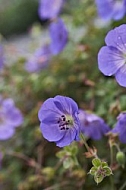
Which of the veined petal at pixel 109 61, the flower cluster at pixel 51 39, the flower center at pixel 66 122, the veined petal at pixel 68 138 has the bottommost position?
the veined petal at pixel 68 138

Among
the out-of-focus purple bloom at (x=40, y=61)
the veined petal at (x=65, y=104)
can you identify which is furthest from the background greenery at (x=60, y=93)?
the veined petal at (x=65, y=104)

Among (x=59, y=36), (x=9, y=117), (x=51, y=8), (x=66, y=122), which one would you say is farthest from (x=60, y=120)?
(x=51, y=8)

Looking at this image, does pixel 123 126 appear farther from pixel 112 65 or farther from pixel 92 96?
pixel 92 96

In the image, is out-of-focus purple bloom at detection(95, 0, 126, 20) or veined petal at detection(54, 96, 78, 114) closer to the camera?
veined petal at detection(54, 96, 78, 114)

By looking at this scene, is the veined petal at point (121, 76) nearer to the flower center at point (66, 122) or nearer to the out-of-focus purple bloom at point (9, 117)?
the flower center at point (66, 122)

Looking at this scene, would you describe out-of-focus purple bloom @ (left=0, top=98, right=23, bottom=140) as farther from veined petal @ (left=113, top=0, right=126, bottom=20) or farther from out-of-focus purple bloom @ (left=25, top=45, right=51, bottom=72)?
veined petal @ (left=113, top=0, right=126, bottom=20)

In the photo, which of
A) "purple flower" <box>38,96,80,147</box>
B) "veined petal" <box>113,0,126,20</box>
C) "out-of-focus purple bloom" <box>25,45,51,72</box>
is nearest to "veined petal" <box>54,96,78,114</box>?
"purple flower" <box>38,96,80,147</box>

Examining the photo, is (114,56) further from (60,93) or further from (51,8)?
(51,8)
